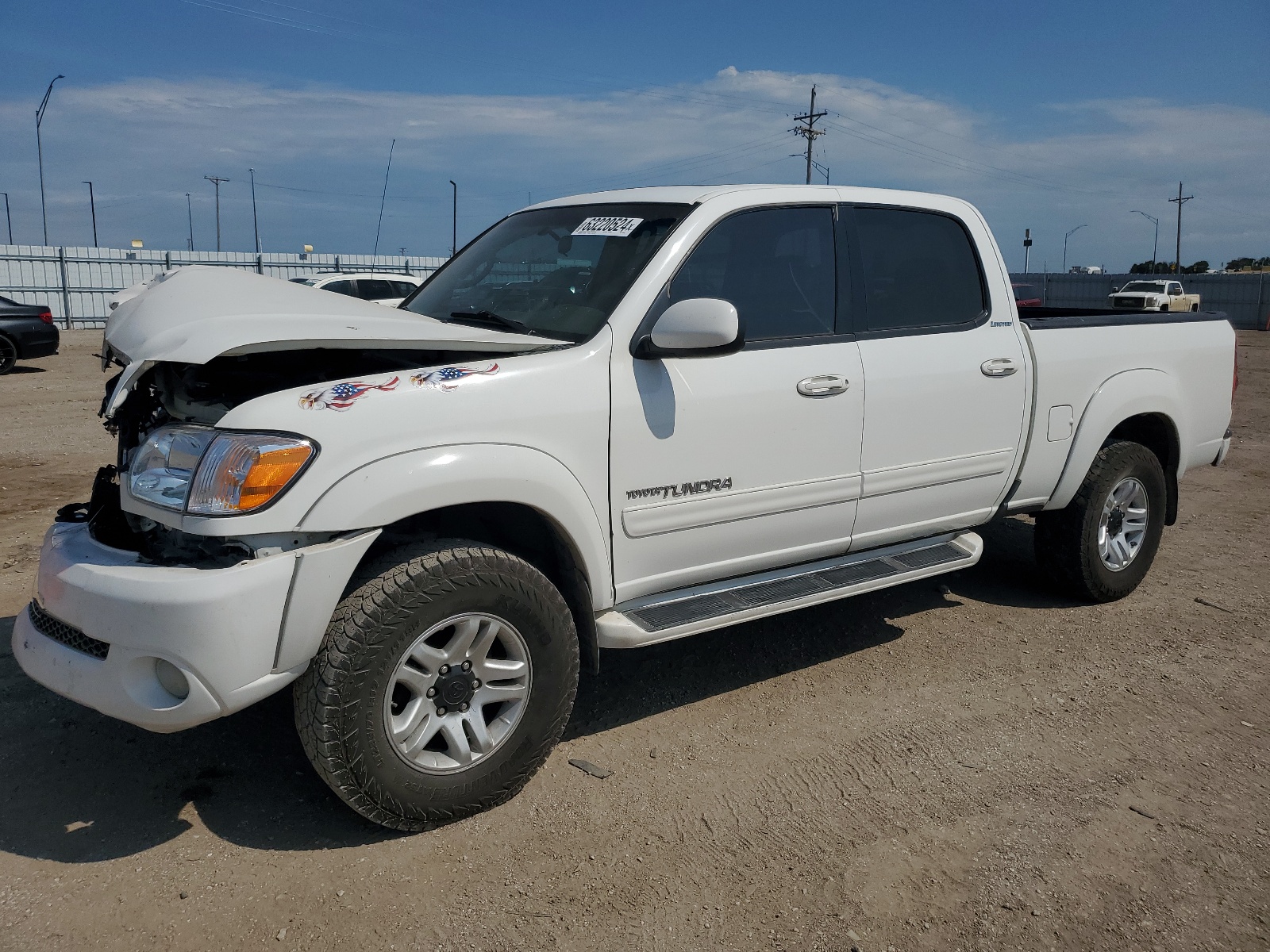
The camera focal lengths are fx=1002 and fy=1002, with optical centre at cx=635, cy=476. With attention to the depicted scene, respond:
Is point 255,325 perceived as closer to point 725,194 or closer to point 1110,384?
point 725,194

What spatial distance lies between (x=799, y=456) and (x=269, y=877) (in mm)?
2252

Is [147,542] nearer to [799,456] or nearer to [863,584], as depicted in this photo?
[799,456]

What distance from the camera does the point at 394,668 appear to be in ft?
9.34

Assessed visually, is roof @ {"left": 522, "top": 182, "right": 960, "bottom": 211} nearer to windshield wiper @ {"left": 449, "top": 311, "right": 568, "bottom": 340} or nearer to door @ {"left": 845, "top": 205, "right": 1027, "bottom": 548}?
door @ {"left": 845, "top": 205, "right": 1027, "bottom": 548}

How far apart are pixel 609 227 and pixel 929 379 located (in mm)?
1457

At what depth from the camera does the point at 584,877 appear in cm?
285

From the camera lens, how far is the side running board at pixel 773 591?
342cm

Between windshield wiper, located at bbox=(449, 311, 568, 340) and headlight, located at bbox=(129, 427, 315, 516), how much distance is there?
109cm

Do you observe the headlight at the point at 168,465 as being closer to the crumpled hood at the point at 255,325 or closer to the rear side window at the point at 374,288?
the crumpled hood at the point at 255,325

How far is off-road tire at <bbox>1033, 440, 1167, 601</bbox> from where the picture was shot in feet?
16.4

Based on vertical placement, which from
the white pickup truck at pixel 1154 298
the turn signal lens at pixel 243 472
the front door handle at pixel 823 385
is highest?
the white pickup truck at pixel 1154 298

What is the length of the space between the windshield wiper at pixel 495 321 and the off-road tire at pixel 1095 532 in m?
Answer: 2.98

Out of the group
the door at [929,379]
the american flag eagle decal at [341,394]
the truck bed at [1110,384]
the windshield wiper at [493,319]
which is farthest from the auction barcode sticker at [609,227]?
the truck bed at [1110,384]

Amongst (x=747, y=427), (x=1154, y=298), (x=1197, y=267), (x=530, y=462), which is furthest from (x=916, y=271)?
(x=1197, y=267)
